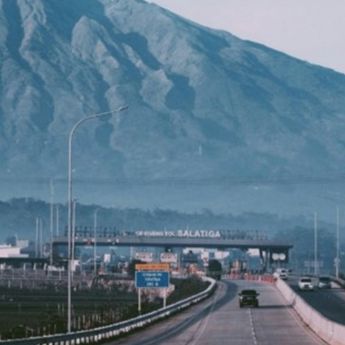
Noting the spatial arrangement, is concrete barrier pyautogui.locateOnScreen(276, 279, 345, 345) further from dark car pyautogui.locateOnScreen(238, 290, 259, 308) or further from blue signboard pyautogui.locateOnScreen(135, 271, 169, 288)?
blue signboard pyautogui.locateOnScreen(135, 271, 169, 288)

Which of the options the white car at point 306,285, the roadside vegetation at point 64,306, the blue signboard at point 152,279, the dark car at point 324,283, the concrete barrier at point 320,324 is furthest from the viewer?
the dark car at point 324,283

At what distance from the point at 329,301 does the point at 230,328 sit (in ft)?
142

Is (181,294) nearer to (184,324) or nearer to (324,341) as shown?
(184,324)

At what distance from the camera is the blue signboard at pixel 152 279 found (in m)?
112

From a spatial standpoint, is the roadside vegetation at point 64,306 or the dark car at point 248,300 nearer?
the roadside vegetation at point 64,306

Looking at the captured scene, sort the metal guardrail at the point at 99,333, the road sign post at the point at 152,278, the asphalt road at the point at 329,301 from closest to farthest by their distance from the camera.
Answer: the metal guardrail at the point at 99,333 → the asphalt road at the point at 329,301 → the road sign post at the point at 152,278

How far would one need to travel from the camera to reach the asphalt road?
356 ft

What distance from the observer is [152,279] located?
113 meters

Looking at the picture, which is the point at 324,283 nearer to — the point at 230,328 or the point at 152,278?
the point at 152,278

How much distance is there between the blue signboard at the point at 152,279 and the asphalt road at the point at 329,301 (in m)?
10.5

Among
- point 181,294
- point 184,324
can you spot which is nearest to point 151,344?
point 184,324

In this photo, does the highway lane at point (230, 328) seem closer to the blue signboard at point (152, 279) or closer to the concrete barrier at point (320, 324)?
the concrete barrier at point (320, 324)

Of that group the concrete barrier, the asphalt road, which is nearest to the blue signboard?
the concrete barrier

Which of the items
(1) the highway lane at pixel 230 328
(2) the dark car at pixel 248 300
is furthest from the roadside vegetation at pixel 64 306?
(2) the dark car at pixel 248 300
